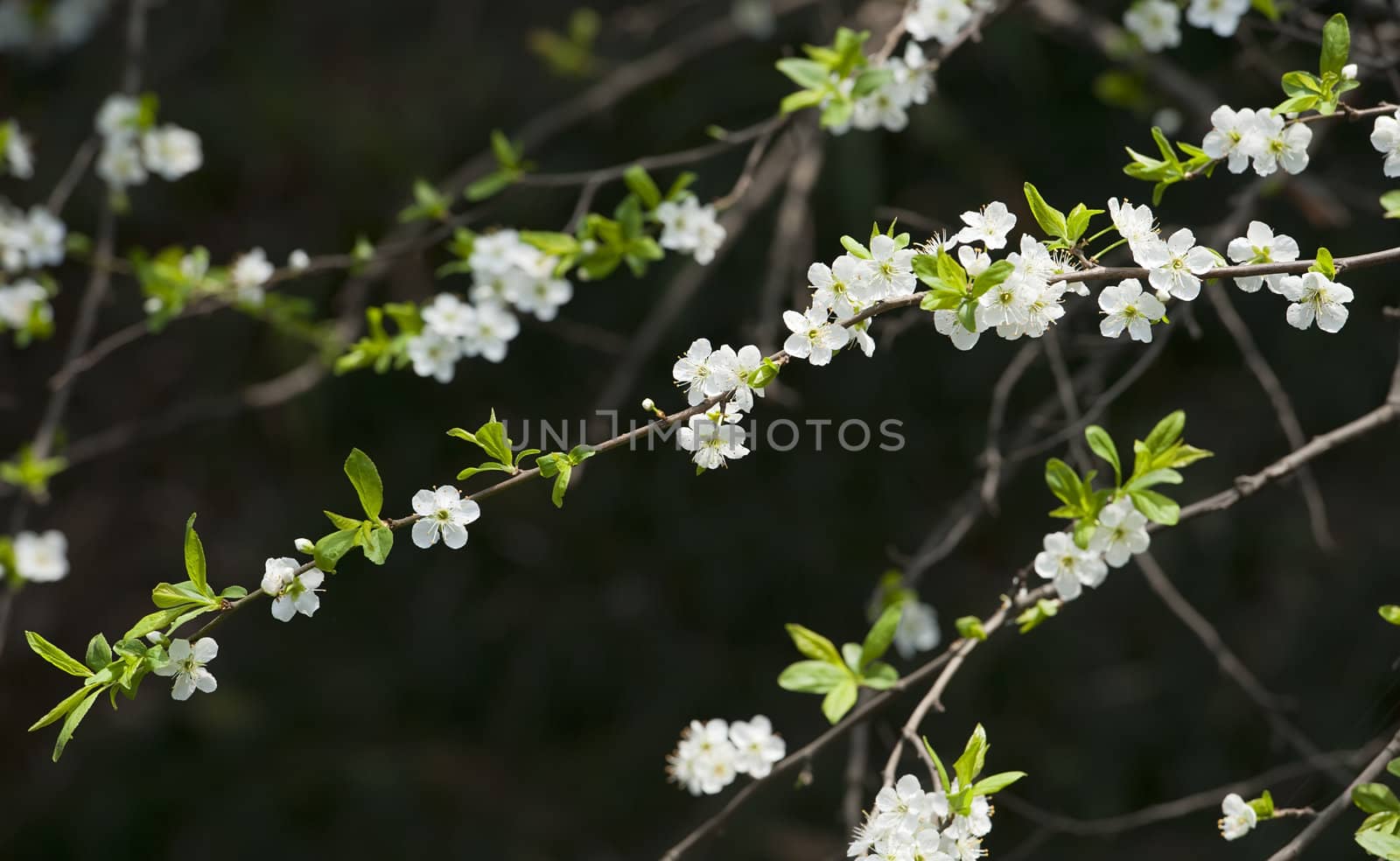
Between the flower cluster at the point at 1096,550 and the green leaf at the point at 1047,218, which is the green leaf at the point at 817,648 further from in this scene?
the green leaf at the point at 1047,218

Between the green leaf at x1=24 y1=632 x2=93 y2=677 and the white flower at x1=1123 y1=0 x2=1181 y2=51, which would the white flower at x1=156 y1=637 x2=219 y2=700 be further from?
the white flower at x1=1123 y1=0 x2=1181 y2=51

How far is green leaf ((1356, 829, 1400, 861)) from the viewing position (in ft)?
2.60

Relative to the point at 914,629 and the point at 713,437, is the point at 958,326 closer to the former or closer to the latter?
the point at 713,437

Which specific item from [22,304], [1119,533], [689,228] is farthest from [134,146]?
[1119,533]

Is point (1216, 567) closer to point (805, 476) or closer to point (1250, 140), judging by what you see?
point (805, 476)

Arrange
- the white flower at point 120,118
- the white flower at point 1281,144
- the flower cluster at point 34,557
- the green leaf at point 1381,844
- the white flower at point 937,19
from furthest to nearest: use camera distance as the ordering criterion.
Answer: the white flower at point 120,118 < the flower cluster at point 34,557 < the white flower at point 937,19 < the white flower at point 1281,144 < the green leaf at point 1381,844

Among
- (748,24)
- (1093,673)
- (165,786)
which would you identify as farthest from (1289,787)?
(165,786)

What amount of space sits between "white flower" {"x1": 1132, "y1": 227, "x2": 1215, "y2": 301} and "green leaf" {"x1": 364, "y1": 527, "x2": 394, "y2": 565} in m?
0.63

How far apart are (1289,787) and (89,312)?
1.89 meters

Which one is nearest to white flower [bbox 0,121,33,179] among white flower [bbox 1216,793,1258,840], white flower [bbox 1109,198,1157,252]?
white flower [bbox 1109,198,1157,252]

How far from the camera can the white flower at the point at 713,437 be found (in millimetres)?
888

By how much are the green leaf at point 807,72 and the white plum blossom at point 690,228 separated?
0.17 meters

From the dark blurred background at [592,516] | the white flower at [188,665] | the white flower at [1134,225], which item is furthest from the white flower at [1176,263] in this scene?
the dark blurred background at [592,516]

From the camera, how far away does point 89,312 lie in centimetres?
147
